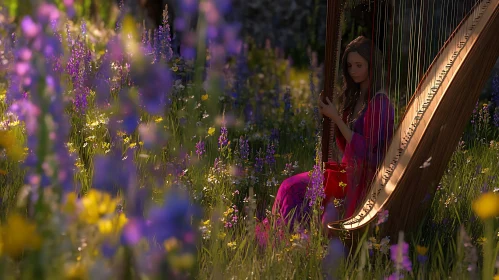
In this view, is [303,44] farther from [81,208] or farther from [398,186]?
[81,208]

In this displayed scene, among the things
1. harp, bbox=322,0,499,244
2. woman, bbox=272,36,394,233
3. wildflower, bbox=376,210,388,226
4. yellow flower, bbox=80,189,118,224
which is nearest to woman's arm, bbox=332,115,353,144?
woman, bbox=272,36,394,233

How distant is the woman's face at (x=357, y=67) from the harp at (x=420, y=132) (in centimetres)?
24

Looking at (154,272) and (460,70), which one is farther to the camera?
(460,70)

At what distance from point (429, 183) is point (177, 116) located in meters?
1.68

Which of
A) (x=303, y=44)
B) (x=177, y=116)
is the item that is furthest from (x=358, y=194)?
(x=303, y=44)

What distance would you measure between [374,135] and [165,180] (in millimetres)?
1002

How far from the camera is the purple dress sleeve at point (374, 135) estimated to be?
282 centimetres

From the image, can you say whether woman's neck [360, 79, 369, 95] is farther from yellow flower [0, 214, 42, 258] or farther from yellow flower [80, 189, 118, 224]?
yellow flower [0, 214, 42, 258]

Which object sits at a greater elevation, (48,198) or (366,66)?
(366,66)

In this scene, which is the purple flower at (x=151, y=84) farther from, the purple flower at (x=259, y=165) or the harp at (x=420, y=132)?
the purple flower at (x=259, y=165)

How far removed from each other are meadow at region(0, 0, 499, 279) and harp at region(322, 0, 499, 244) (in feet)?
0.29

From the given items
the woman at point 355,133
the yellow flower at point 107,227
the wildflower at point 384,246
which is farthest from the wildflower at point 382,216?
the yellow flower at point 107,227

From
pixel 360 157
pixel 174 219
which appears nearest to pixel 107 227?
pixel 174 219

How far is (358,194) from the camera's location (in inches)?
108
